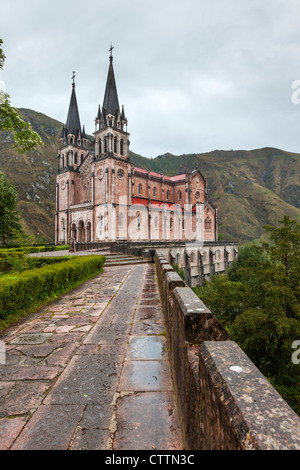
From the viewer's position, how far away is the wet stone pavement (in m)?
2.01

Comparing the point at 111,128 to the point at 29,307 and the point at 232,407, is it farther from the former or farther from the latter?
the point at 232,407

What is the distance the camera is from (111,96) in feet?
127

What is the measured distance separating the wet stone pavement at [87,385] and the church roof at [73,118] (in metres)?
44.2

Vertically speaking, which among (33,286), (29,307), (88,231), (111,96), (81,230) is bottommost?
(29,307)

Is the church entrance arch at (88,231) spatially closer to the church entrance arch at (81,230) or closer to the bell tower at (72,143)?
the church entrance arch at (81,230)

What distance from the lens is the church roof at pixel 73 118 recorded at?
43.3m

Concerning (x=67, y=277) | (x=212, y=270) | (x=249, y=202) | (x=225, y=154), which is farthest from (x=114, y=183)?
(x=225, y=154)

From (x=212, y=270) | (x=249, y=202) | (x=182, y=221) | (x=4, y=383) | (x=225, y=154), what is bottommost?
(x=212, y=270)

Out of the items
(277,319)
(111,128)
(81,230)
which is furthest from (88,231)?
(277,319)

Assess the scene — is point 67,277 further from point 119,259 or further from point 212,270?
point 212,270

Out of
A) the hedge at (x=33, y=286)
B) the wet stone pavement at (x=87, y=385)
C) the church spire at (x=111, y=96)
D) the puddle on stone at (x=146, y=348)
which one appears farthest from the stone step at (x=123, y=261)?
the church spire at (x=111, y=96)

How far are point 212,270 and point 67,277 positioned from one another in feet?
106

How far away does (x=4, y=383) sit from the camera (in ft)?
9.21
